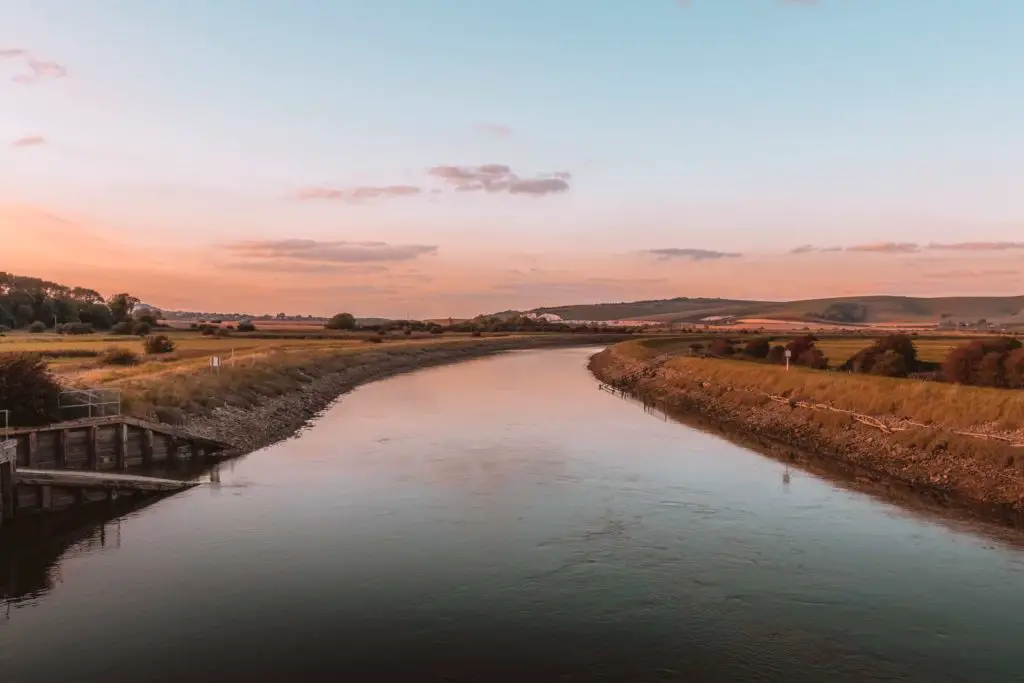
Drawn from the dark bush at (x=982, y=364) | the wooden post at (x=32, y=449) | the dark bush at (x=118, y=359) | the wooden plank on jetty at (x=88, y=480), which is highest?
the dark bush at (x=118, y=359)

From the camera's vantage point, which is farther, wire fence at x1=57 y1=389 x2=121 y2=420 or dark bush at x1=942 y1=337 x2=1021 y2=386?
dark bush at x1=942 y1=337 x2=1021 y2=386

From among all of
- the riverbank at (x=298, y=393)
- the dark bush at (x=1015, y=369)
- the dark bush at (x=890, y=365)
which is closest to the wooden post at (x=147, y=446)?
the riverbank at (x=298, y=393)

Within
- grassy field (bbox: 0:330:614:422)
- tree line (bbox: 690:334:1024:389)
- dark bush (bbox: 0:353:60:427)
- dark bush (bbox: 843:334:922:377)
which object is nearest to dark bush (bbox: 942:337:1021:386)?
tree line (bbox: 690:334:1024:389)

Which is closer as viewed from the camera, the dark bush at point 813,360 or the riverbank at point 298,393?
the riverbank at point 298,393

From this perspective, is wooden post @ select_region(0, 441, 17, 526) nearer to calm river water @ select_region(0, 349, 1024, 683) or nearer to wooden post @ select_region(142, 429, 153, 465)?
calm river water @ select_region(0, 349, 1024, 683)

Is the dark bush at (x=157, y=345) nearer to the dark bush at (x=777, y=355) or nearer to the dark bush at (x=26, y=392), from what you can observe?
the dark bush at (x=26, y=392)
